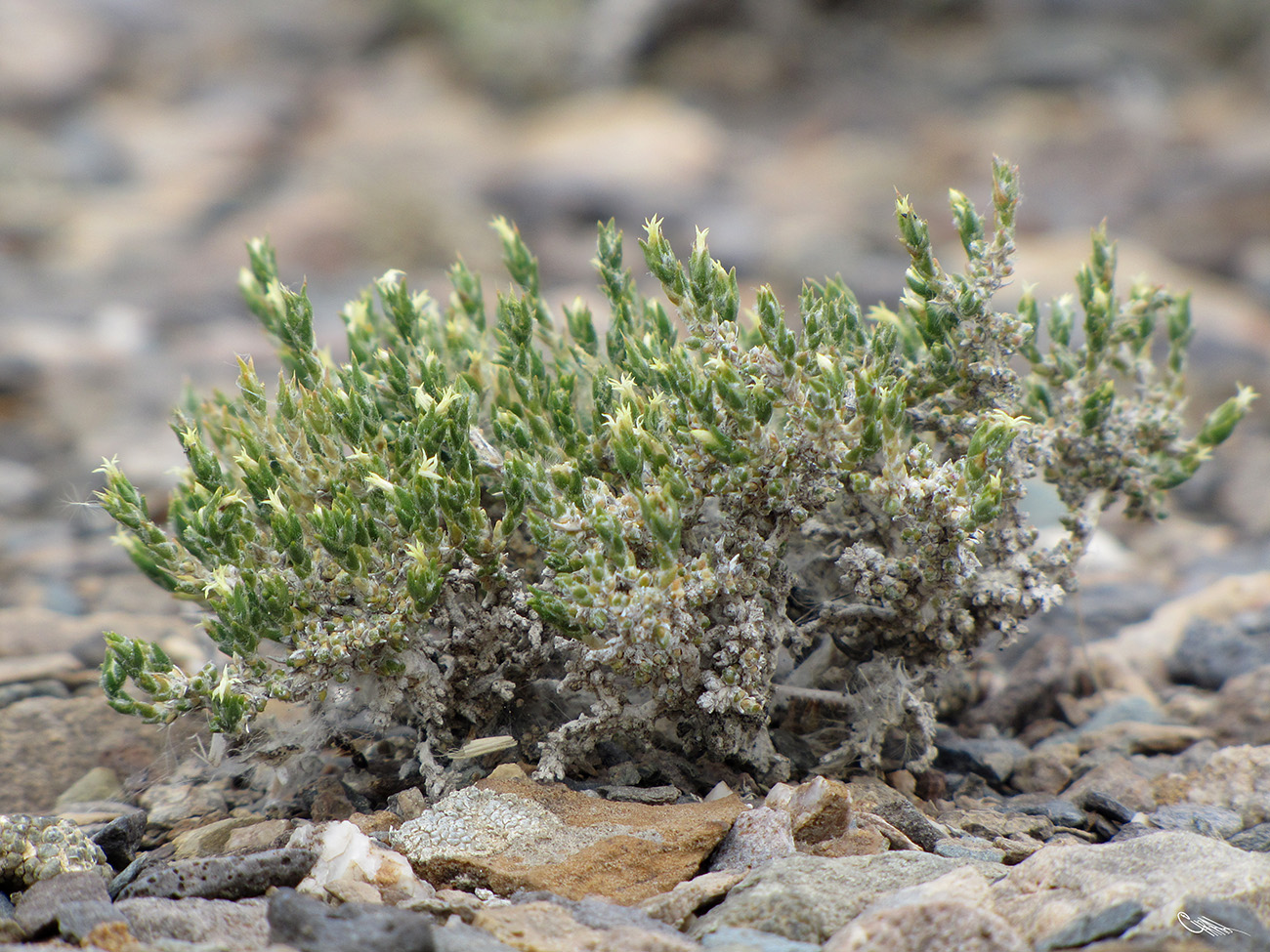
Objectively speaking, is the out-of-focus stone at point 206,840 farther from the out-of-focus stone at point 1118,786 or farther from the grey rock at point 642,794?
the out-of-focus stone at point 1118,786

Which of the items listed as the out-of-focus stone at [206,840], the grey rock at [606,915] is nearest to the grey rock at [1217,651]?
the grey rock at [606,915]

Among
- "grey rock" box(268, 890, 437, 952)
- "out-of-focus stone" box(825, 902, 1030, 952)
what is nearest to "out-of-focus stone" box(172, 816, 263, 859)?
"grey rock" box(268, 890, 437, 952)

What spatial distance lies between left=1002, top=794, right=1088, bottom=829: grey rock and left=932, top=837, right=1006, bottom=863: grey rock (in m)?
0.41

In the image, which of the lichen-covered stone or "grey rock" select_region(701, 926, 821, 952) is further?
the lichen-covered stone

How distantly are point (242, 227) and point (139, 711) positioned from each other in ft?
39.6

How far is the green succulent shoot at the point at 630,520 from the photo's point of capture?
3.01 m

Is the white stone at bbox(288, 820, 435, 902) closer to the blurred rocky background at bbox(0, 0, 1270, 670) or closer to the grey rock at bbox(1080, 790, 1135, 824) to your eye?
the grey rock at bbox(1080, 790, 1135, 824)

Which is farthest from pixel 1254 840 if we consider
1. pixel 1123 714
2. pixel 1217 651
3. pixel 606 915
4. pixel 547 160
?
pixel 547 160

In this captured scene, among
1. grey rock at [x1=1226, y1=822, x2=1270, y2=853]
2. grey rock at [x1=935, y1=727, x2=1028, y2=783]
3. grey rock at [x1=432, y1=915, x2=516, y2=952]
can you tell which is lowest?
grey rock at [x1=432, y1=915, x2=516, y2=952]

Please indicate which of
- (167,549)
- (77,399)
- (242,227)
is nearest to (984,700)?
(167,549)

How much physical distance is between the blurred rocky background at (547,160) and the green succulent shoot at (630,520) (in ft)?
10.5

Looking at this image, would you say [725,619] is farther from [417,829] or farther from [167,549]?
[167,549]

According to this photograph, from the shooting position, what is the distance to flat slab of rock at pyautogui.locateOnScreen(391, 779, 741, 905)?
Answer: 9.43 ft

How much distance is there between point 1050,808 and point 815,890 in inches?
50.3
